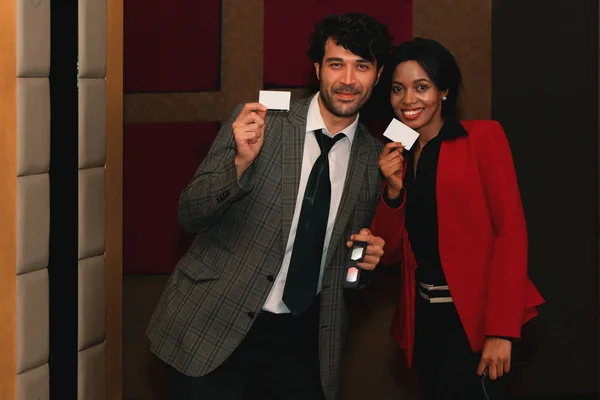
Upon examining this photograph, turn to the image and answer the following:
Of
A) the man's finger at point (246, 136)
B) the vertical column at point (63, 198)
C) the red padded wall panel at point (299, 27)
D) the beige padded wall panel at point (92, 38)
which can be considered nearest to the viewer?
the man's finger at point (246, 136)

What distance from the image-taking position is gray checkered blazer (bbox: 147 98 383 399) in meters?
2.38

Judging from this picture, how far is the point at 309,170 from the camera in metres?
2.47

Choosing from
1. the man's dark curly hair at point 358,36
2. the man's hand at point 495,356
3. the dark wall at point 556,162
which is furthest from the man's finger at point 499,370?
the dark wall at point 556,162

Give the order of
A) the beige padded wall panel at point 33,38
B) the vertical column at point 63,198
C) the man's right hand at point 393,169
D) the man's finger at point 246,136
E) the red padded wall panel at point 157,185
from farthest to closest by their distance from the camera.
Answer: the red padded wall panel at point 157,185 < the vertical column at point 63,198 < the man's right hand at point 393,169 < the beige padded wall panel at point 33,38 < the man's finger at point 246,136

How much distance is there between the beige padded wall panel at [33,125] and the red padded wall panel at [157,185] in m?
0.91

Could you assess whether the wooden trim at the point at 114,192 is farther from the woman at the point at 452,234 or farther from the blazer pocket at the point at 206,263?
the woman at the point at 452,234

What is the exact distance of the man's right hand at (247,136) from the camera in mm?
2242

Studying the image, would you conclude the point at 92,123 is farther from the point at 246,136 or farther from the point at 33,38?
the point at 246,136

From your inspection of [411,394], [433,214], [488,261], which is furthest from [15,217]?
[411,394]

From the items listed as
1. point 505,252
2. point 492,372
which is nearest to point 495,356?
point 492,372

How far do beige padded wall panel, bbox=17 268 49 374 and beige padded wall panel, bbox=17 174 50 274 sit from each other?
1.6 inches

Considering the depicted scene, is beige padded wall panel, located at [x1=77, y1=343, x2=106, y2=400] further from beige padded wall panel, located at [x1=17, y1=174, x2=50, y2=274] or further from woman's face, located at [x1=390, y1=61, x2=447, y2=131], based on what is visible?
woman's face, located at [x1=390, y1=61, x2=447, y2=131]

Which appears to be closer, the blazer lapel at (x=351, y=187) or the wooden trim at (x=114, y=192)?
the blazer lapel at (x=351, y=187)

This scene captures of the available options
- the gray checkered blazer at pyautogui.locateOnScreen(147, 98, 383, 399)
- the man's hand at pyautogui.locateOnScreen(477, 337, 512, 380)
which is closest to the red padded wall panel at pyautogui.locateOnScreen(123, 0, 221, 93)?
the gray checkered blazer at pyautogui.locateOnScreen(147, 98, 383, 399)
